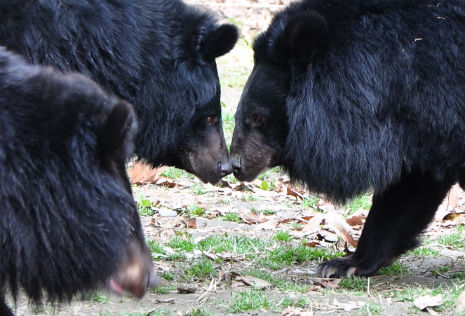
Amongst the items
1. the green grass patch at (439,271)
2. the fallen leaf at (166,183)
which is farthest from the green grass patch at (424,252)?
the fallen leaf at (166,183)

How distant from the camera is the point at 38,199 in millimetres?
2947

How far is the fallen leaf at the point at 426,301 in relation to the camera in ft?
13.5

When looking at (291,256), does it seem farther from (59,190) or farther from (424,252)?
(59,190)

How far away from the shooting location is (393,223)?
17.0 ft

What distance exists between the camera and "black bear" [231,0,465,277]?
15.0 feet

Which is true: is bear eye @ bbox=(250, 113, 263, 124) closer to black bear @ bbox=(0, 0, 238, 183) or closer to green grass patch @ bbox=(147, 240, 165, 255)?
black bear @ bbox=(0, 0, 238, 183)

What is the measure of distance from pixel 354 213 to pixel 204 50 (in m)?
2.51

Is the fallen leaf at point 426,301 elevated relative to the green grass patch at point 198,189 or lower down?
elevated

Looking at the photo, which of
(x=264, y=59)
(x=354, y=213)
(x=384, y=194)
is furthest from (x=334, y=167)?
(x=354, y=213)

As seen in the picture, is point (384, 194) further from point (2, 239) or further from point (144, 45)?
point (2, 239)

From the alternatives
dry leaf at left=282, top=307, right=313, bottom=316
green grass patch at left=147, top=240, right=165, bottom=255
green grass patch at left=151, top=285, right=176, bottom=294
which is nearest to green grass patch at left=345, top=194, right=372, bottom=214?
green grass patch at left=147, top=240, right=165, bottom=255

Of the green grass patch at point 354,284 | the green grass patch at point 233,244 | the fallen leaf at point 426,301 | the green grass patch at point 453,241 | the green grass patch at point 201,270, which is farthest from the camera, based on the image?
the green grass patch at point 453,241

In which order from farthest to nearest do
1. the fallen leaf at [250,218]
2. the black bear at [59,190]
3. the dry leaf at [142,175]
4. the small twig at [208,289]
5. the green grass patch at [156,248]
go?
the dry leaf at [142,175] < the fallen leaf at [250,218] < the green grass patch at [156,248] < the small twig at [208,289] < the black bear at [59,190]

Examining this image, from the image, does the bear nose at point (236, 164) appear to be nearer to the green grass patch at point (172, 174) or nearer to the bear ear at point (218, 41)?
the bear ear at point (218, 41)
